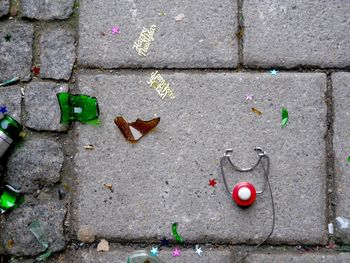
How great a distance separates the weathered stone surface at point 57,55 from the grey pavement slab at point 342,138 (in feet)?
3.20

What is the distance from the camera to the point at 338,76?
5.88ft

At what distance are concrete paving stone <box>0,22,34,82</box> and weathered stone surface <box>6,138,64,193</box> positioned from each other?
10.7 inches

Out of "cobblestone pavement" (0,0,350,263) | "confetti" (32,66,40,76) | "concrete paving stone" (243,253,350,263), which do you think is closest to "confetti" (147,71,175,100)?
"cobblestone pavement" (0,0,350,263)

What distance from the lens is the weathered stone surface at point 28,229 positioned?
1.77m

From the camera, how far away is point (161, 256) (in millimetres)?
1755

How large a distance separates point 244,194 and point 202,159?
20cm

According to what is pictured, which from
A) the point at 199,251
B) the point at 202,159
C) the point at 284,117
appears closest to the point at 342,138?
the point at 284,117

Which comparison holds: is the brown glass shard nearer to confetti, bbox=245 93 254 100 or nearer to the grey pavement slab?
confetti, bbox=245 93 254 100

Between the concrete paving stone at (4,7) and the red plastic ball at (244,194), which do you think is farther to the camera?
the concrete paving stone at (4,7)

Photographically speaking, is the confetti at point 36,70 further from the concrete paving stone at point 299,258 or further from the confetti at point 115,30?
the concrete paving stone at point 299,258

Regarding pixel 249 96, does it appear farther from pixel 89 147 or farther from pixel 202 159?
pixel 89 147

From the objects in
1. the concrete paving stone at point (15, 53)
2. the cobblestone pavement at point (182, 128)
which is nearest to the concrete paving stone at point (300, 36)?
the cobblestone pavement at point (182, 128)

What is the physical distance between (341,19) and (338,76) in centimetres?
21

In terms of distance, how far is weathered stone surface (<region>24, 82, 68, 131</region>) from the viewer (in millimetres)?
1804
